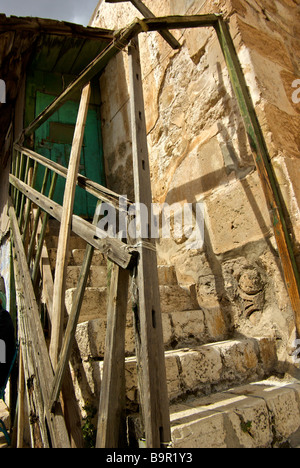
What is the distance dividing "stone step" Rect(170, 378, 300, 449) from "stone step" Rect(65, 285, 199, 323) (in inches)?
29.4

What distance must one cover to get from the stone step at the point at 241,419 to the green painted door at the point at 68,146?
9.97 ft

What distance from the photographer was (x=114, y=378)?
4.35 ft

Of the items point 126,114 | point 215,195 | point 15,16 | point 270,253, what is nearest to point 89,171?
point 126,114

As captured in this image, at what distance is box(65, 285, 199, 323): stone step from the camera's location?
202 cm

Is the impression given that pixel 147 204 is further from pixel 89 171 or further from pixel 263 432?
pixel 89 171

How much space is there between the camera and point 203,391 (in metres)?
1.74

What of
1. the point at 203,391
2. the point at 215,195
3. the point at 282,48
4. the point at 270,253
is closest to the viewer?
the point at 203,391

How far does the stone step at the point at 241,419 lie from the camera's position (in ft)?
4.40

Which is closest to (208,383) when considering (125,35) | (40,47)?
(125,35)

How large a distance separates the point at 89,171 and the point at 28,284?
2515 millimetres

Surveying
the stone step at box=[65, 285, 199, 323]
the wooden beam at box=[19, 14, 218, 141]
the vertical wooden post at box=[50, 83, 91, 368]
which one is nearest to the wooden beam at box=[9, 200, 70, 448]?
the vertical wooden post at box=[50, 83, 91, 368]

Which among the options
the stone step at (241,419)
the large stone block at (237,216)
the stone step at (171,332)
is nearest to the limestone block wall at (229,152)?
the large stone block at (237,216)

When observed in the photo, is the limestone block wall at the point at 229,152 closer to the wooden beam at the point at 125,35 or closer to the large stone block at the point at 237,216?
the large stone block at the point at 237,216
